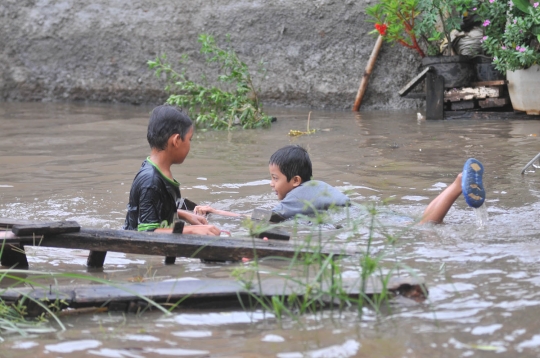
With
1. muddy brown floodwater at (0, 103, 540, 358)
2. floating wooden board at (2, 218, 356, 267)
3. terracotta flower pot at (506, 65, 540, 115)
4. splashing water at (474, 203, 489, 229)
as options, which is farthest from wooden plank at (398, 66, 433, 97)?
A: floating wooden board at (2, 218, 356, 267)

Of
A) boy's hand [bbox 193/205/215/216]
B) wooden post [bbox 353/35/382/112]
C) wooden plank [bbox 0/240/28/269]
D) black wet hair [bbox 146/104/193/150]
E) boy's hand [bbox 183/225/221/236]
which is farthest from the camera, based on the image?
wooden post [bbox 353/35/382/112]

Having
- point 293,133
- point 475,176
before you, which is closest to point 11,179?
point 293,133

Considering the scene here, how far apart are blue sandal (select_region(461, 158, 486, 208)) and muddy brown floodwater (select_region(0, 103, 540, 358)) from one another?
0.60 feet

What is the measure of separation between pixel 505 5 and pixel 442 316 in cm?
726

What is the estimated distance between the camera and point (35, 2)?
12.1 m

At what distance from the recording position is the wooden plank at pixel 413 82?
9547 mm

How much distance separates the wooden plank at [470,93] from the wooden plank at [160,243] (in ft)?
21.8

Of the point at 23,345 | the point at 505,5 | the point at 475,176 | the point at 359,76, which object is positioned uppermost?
the point at 505,5

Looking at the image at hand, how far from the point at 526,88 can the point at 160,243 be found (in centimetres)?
668

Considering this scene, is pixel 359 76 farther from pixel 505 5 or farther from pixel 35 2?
pixel 35 2

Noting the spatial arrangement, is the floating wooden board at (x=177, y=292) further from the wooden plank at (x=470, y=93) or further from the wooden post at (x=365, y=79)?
the wooden post at (x=365, y=79)

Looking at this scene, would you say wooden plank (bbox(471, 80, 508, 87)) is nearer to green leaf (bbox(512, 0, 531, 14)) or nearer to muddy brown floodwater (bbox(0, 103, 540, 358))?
muddy brown floodwater (bbox(0, 103, 540, 358))

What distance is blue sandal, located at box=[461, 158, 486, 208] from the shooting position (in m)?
4.29

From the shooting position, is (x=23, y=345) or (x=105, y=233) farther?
(x=105, y=233)
